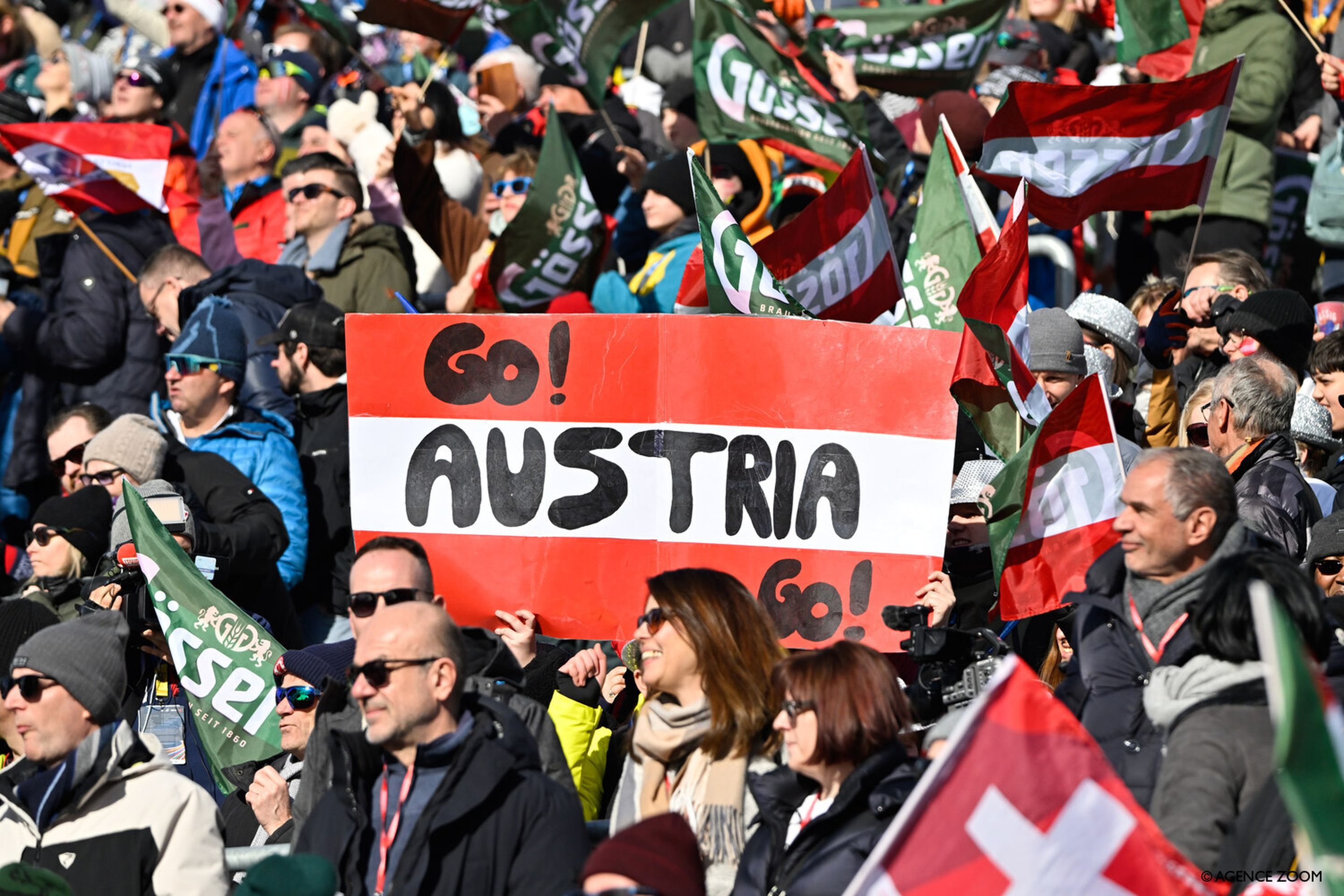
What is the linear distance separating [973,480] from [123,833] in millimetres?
2964

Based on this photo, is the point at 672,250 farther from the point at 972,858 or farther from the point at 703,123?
the point at 972,858

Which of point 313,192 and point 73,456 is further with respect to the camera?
point 313,192

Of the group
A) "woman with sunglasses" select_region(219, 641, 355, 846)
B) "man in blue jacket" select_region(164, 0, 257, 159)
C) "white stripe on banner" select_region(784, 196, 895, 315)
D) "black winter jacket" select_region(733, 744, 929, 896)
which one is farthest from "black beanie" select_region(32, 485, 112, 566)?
"man in blue jacket" select_region(164, 0, 257, 159)

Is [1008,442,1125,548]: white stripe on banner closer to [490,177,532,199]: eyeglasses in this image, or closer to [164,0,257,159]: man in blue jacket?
[490,177,532,199]: eyeglasses

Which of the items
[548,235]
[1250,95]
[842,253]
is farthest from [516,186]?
[1250,95]

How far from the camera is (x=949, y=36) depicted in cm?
991

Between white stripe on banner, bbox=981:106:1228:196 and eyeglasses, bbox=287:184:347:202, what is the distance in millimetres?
3402

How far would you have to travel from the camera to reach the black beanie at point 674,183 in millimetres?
8766

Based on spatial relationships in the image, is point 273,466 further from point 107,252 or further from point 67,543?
point 107,252

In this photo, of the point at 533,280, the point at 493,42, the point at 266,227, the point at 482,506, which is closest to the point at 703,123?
the point at 533,280

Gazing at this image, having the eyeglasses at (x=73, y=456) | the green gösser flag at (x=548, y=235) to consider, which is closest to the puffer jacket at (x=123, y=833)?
the eyeglasses at (x=73, y=456)

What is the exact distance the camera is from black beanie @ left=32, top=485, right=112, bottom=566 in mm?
6605

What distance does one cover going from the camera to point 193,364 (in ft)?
23.1

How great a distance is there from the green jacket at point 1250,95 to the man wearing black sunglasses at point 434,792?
583 centimetres
